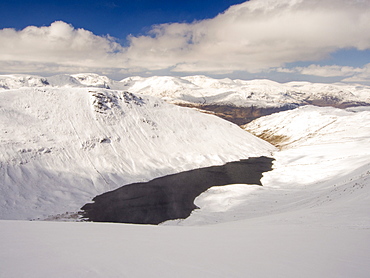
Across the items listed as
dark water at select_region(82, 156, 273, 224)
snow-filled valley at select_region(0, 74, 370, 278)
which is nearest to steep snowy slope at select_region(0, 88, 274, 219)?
snow-filled valley at select_region(0, 74, 370, 278)

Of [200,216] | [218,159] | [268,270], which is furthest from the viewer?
[218,159]

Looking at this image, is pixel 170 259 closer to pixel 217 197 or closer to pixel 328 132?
pixel 217 197

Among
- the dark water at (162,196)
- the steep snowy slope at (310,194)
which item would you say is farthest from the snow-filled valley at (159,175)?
the dark water at (162,196)

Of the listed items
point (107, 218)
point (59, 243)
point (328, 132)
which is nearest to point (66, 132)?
point (107, 218)

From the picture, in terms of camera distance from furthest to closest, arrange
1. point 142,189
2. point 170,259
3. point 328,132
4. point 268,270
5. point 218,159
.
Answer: point 328,132, point 218,159, point 142,189, point 170,259, point 268,270

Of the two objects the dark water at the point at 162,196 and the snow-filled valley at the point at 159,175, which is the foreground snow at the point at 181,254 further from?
the dark water at the point at 162,196

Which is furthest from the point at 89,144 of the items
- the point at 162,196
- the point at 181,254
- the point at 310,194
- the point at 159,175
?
the point at 181,254
